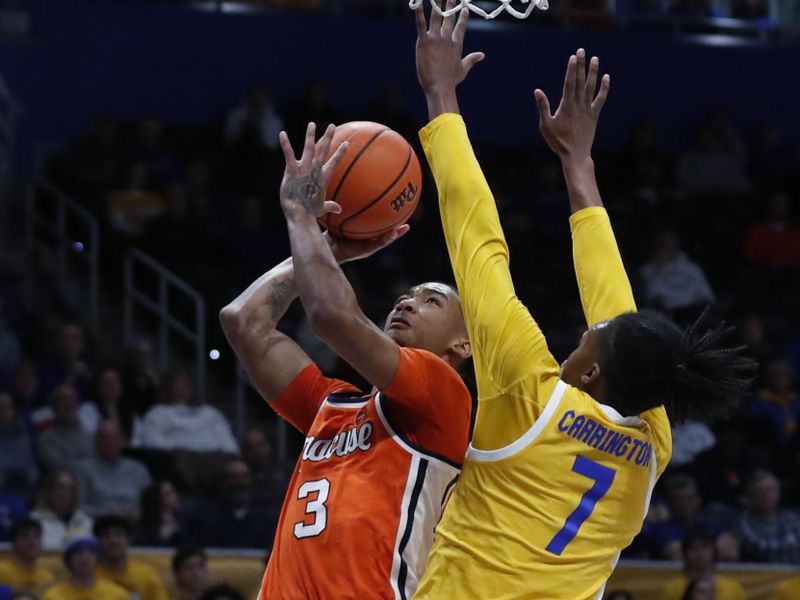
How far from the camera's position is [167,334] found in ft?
40.2

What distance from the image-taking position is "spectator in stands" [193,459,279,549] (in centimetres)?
916

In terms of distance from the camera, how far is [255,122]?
43.5 ft

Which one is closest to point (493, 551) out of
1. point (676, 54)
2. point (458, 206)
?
point (458, 206)

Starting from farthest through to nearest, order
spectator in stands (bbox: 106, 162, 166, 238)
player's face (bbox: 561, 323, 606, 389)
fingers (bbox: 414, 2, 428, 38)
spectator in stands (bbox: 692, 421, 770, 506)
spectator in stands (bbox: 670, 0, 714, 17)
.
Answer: spectator in stands (bbox: 670, 0, 714, 17), spectator in stands (bbox: 106, 162, 166, 238), spectator in stands (bbox: 692, 421, 770, 506), fingers (bbox: 414, 2, 428, 38), player's face (bbox: 561, 323, 606, 389)

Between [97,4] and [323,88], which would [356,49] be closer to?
[323,88]

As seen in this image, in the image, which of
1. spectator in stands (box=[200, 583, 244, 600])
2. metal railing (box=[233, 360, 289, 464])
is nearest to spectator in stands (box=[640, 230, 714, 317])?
metal railing (box=[233, 360, 289, 464])

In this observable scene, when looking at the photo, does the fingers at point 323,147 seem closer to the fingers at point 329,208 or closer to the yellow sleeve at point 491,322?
the fingers at point 329,208

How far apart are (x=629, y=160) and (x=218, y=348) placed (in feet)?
15.1

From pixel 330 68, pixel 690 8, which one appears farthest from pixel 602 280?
pixel 690 8

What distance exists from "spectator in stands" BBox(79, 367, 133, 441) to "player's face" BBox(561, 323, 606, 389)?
269 inches

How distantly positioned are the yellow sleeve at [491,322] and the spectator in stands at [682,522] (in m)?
6.16

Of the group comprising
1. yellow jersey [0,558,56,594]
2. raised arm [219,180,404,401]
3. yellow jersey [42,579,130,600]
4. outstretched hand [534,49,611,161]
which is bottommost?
yellow jersey [42,579,130,600]

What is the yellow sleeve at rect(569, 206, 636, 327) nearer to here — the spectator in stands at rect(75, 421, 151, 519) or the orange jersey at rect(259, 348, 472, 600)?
the orange jersey at rect(259, 348, 472, 600)

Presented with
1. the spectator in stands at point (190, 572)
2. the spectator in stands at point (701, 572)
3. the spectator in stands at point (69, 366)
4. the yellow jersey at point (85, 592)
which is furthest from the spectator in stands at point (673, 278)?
the yellow jersey at point (85, 592)
